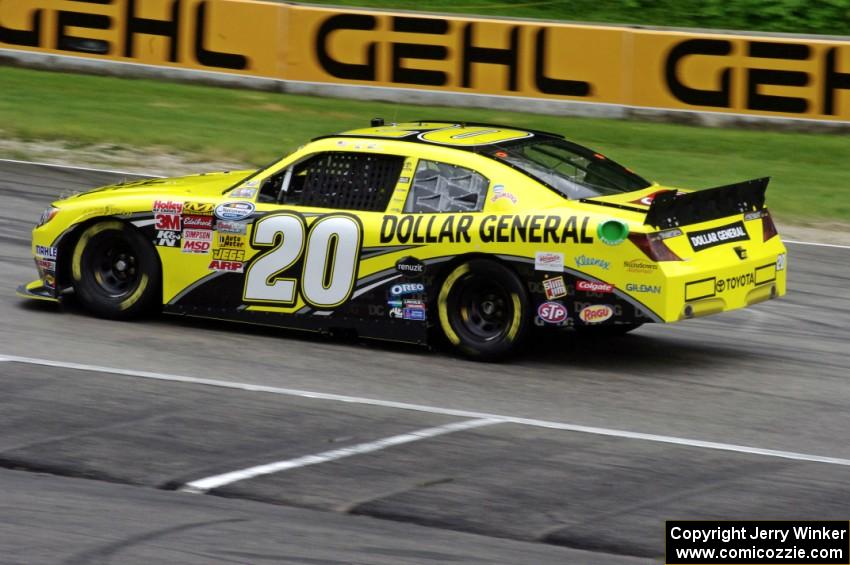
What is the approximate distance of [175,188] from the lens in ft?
34.3

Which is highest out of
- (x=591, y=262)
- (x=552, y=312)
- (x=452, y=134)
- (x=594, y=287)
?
(x=452, y=134)

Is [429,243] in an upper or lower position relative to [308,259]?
upper

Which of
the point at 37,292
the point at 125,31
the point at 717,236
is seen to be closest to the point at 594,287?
the point at 717,236

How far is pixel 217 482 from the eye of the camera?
6859mm

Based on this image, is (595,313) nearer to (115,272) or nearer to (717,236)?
(717,236)

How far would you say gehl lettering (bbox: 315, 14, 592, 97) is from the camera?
20094 mm

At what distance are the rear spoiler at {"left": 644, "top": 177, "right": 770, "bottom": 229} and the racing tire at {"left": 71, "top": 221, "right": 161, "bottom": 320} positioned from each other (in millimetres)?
3709

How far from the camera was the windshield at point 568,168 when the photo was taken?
9.45 metres

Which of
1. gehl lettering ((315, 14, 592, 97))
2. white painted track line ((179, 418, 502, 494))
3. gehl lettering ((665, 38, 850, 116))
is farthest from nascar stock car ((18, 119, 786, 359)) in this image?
gehl lettering ((315, 14, 592, 97))

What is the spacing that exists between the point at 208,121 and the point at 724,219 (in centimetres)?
1136

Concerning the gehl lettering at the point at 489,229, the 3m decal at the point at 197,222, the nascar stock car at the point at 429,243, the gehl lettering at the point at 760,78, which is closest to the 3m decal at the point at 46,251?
the nascar stock car at the point at 429,243

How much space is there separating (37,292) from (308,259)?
94.7 inches

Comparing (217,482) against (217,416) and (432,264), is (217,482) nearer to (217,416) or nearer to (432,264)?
(217,416)

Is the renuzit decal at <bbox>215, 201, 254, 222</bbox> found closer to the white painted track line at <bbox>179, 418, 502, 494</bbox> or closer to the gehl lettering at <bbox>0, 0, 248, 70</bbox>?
the white painted track line at <bbox>179, 418, 502, 494</bbox>
